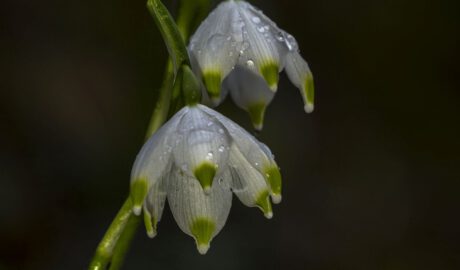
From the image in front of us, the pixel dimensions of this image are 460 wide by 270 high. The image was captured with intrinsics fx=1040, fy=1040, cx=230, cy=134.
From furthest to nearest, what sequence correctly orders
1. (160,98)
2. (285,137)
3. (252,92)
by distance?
(285,137) → (252,92) → (160,98)

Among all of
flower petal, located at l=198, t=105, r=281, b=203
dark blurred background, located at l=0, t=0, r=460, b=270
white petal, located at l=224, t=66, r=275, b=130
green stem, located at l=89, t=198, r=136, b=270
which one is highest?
flower petal, located at l=198, t=105, r=281, b=203

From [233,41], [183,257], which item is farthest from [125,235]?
[183,257]

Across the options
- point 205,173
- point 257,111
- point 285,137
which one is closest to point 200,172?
point 205,173

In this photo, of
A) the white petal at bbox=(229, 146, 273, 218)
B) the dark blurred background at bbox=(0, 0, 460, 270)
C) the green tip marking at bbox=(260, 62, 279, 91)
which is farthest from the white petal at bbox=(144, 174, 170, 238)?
the dark blurred background at bbox=(0, 0, 460, 270)

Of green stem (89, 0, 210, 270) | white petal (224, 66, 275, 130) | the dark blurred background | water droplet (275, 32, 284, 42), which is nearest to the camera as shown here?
green stem (89, 0, 210, 270)

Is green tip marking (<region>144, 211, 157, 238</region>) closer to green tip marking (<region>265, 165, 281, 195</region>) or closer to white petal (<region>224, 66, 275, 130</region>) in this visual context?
green tip marking (<region>265, 165, 281, 195</region>)

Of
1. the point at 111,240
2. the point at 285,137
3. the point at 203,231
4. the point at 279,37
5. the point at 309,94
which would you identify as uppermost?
the point at 279,37

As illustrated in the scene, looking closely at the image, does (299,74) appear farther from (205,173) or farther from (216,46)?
(205,173)

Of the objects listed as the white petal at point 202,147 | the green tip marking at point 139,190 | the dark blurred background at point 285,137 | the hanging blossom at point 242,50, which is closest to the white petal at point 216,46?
the hanging blossom at point 242,50
